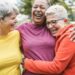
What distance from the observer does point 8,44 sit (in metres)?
3.16

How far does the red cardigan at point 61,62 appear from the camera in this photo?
9.06 feet

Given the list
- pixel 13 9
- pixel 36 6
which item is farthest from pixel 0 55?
pixel 36 6

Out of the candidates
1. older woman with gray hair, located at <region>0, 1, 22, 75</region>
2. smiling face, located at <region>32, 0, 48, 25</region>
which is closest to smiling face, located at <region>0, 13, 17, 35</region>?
older woman with gray hair, located at <region>0, 1, 22, 75</region>

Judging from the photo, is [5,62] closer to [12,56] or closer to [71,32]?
[12,56]

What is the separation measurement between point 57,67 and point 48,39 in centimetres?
54

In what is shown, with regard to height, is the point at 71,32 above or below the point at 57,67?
above

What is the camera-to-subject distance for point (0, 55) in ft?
9.93

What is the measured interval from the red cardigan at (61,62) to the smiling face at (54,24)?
0.44 feet

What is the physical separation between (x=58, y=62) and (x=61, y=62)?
38 millimetres

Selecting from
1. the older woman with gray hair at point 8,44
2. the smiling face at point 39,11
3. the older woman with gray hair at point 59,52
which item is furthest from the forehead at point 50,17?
the older woman with gray hair at point 8,44

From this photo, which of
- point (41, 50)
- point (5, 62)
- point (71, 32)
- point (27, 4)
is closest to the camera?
point (71, 32)

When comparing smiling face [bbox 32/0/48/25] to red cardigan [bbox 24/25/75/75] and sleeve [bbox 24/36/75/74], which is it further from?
sleeve [bbox 24/36/75/74]

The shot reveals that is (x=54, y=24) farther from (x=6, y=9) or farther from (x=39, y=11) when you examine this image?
(x=6, y=9)

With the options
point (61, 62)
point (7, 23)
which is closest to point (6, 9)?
point (7, 23)
